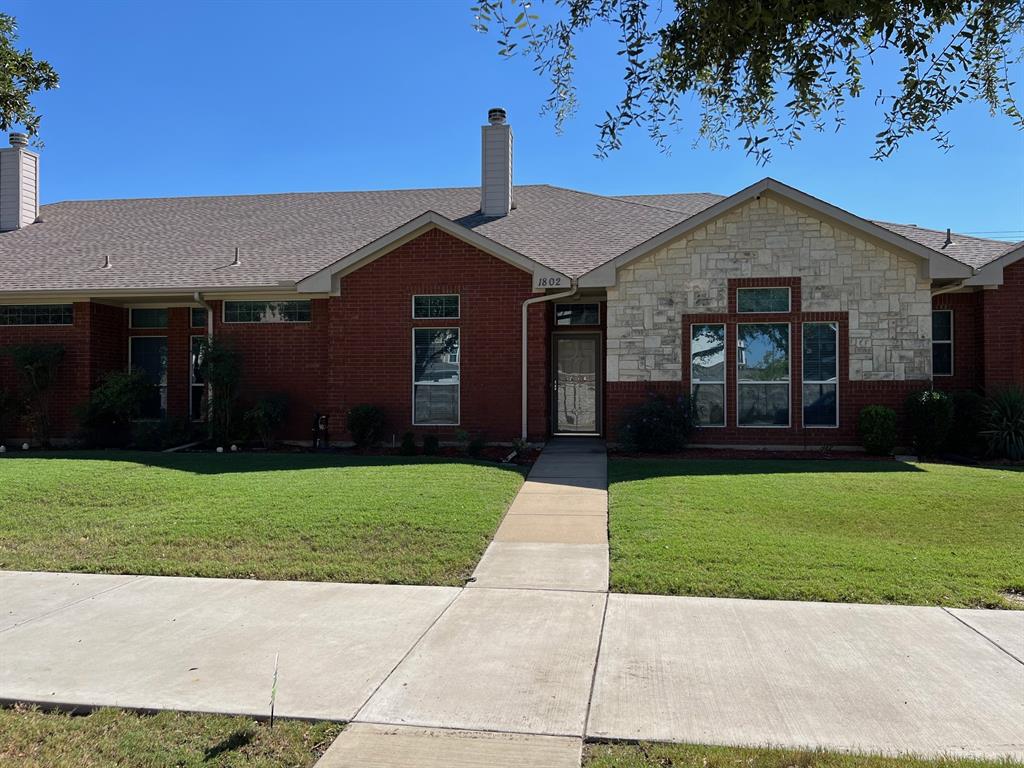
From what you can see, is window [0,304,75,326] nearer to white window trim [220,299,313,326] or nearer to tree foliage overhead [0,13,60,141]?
white window trim [220,299,313,326]

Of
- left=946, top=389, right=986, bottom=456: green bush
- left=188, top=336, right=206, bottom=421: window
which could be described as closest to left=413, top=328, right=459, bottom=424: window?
left=188, top=336, right=206, bottom=421: window

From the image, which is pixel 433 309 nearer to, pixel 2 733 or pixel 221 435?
pixel 221 435

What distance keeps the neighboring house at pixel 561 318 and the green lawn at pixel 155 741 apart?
1114 cm

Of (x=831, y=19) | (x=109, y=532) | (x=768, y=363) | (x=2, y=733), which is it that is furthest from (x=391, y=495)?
(x=768, y=363)

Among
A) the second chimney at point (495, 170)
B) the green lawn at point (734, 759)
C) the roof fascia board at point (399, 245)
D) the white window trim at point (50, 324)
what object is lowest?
the green lawn at point (734, 759)

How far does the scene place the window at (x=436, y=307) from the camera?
15195mm

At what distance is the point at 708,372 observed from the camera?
14.6 meters

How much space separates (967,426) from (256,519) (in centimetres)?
1238

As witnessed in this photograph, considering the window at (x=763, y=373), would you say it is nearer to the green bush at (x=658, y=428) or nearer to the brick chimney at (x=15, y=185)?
the green bush at (x=658, y=428)

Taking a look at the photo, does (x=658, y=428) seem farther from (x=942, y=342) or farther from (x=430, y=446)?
(x=942, y=342)

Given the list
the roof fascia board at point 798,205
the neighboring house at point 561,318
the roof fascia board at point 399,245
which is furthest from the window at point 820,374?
the roof fascia board at point 399,245

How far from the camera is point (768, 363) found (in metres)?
14.4

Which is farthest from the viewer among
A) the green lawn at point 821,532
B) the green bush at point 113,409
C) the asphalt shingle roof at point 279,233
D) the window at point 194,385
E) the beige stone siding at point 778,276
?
the window at point 194,385

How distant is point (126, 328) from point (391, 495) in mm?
10817
